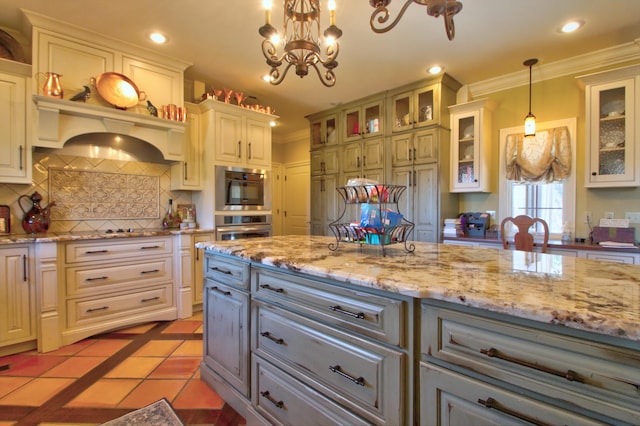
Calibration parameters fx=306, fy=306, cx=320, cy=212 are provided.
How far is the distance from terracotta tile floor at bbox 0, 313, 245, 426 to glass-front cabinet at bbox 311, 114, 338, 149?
10.7 feet

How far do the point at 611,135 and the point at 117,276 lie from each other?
15.9 ft

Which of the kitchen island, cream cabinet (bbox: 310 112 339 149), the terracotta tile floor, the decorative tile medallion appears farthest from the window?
the decorative tile medallion

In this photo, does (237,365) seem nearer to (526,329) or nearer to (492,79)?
(526,329)

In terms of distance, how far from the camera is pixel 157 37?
9.22 feet

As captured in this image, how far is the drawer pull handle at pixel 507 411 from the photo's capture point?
752 mm

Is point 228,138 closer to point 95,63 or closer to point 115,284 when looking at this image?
point 95,63

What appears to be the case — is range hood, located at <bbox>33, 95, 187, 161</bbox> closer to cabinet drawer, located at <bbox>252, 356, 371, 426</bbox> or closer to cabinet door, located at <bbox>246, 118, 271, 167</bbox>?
cabinet door, located at <bbox>246, 118, 271, 167</bbox>

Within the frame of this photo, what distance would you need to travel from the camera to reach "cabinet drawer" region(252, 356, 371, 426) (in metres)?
1.17

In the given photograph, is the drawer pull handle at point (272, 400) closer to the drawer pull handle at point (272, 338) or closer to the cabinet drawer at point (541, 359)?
the drawer pull handle at point (272, 338)

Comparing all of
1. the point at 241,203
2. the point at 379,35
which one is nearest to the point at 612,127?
the point at 379,35

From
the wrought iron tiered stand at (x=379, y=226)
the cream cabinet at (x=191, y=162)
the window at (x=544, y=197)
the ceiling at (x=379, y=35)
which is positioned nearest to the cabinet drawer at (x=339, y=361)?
the wrought iron tiered stand at (x=379, y=226)

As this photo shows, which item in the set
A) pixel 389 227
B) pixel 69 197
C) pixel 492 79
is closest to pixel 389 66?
pixel 492 79

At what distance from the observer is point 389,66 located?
11.1ft

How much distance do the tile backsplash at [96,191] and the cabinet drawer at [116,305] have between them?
2.58ft
